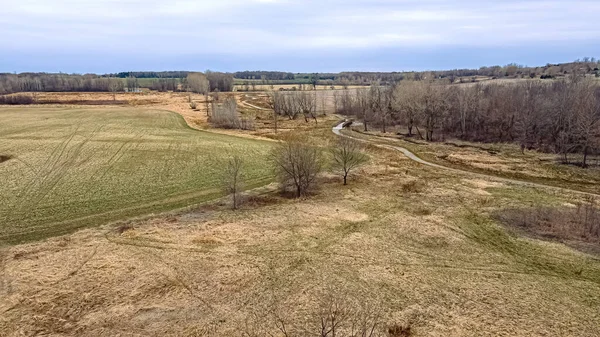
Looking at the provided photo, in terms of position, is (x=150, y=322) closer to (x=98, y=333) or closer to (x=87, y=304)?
(x=98, y=333)

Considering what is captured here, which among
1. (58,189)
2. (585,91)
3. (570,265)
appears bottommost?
(570,265)

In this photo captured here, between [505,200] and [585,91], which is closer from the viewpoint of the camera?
[505,200]

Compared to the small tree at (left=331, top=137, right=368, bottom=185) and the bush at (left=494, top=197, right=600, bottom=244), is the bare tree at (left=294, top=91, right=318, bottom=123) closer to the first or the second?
the small tree at (left=331, top=137, right=368, bottom=185)

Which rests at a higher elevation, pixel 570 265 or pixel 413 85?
pixel 413 85

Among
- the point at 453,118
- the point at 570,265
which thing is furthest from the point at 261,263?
the point at 453,118

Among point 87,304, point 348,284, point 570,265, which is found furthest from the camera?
point 570,265

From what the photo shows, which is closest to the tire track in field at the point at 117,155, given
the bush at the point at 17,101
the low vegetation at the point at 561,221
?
the low vegetation at the point at 561,221

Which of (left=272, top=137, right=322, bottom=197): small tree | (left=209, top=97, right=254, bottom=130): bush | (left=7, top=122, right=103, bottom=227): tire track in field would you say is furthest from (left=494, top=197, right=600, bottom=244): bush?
(left=209, top=97, right=254, bottom=130): bush

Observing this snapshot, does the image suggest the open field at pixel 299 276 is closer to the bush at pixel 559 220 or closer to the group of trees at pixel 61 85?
the bush at pixel 559 220
